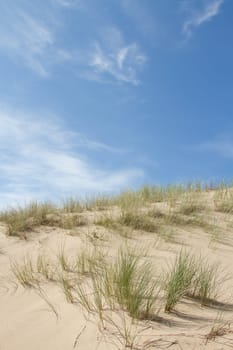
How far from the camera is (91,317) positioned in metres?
3.08

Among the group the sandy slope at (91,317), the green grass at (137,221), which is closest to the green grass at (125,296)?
the sandy slope at (91,317)

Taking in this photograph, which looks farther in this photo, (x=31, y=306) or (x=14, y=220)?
(x=14, y=220)

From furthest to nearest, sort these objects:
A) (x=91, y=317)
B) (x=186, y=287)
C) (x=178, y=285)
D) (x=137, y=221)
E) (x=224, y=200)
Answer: (x=224, y=200)
(x=137, y=221)
(x=186, y=287)
(x=178, y=285)
(x=91, y=317)

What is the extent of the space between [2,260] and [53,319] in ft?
7.00

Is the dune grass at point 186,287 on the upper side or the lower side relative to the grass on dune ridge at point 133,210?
lower

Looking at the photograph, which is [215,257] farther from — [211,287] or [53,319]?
[53,319]

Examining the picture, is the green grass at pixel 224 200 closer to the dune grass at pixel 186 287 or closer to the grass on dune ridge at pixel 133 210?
the grass on dune ridge at pixel 133 210

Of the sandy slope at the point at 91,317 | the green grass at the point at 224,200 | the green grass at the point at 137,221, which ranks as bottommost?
the sandy slope at the point at 91,317

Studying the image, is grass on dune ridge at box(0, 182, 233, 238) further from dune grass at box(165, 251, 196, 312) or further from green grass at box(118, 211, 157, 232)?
dune grass at box(165, 251, 196, 312)

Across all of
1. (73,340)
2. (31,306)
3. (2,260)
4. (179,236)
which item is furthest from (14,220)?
(73,340)

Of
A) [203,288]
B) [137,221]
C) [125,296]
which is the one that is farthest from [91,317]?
[137,221]

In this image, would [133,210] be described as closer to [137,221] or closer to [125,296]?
[137,221]

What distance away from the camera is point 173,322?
3010mm

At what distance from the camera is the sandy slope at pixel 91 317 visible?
2.72m
